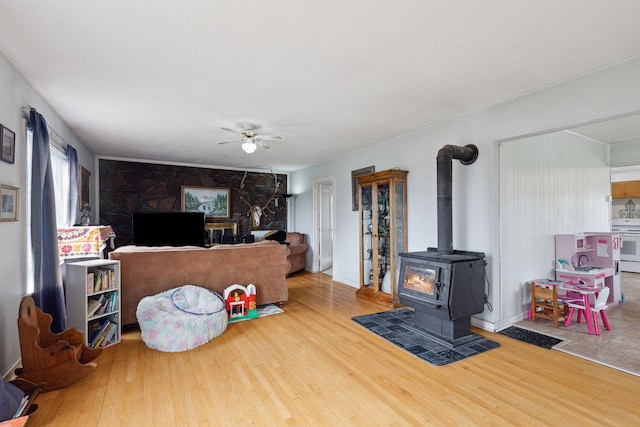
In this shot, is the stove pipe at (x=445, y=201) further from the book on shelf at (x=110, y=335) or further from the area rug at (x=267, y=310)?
the book on shelf at (x=110, y=335)

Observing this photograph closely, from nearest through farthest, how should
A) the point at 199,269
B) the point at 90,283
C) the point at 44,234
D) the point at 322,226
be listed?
the point at 44,234 < the point at 90,283 < the point at 199,269 < the point at 322,226

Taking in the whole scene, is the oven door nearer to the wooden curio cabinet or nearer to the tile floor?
the tile floor

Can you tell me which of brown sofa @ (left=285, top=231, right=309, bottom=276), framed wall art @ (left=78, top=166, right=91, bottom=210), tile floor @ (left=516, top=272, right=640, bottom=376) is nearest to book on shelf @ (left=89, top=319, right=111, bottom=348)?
framed wall art @ (left=78, top=166, right=91, bottom=210)

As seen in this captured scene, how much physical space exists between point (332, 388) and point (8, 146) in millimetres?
2998

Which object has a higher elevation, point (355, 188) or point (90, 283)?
point (355, 188)

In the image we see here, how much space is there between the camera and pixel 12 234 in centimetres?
234

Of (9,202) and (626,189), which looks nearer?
(9,202)

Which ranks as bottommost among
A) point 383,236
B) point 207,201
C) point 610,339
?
point 610,339

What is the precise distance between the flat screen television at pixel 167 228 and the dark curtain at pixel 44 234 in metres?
3.34

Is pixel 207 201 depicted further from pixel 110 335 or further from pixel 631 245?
pixel 631 245

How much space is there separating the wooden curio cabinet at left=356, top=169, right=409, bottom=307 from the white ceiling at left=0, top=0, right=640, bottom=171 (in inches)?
41.3

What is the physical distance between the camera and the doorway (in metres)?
6.84

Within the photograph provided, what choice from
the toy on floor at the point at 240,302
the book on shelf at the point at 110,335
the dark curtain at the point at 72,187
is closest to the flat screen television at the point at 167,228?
the dark curtain at the point at 72,187

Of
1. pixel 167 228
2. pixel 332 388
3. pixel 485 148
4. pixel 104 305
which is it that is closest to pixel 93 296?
pixel 104 305
